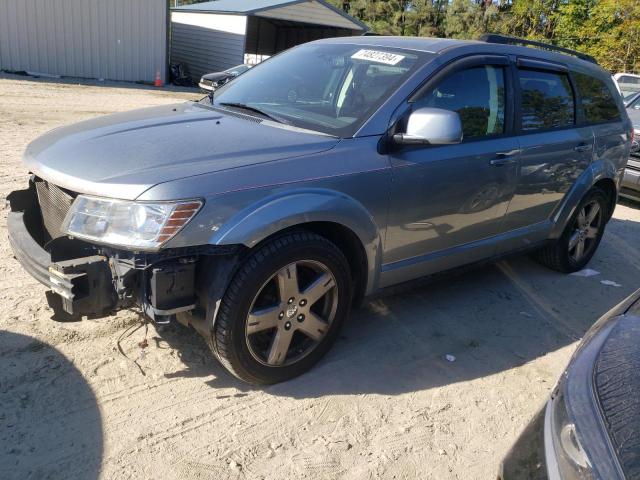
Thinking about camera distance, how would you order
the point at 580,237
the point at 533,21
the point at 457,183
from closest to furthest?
the point at 457,183 → the point at 580,237 → the point at 533,21

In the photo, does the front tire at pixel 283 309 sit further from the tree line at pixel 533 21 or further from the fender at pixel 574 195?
the tree line at pixel 533 21

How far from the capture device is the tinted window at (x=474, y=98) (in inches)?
139

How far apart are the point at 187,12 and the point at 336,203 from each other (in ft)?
82.4

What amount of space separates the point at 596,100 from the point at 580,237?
1231mm

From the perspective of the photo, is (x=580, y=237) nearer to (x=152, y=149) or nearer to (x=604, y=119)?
(x=604, y=119)

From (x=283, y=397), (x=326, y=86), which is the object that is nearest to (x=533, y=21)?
(x=326, y=86)

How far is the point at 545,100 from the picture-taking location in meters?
4.40

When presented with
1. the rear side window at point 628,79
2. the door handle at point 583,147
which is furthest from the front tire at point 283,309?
the rear side window at point 628,79

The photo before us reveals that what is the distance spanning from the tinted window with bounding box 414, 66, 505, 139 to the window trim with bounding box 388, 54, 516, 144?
0.10 ft

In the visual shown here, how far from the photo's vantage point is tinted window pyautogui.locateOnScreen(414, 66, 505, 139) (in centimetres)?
354

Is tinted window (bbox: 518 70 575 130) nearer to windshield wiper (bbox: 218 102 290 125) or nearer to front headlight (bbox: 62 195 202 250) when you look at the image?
windshield wiper (bbox: 218 102 290 125)

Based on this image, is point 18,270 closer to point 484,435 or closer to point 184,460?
point 184,460

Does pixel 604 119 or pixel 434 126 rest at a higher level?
pixel 434 126

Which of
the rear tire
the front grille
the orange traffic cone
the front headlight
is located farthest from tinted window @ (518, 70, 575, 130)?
the orange traffic cone
